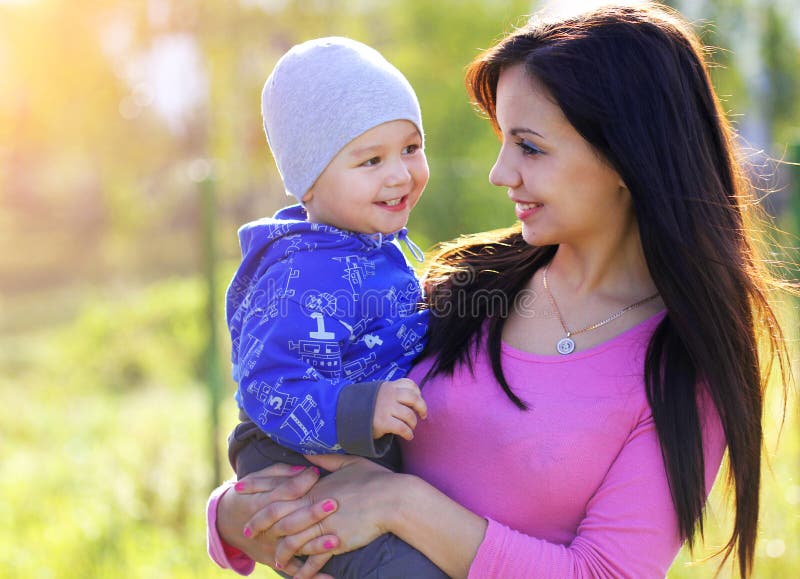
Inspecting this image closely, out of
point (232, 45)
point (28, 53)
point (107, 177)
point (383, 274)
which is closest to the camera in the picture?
point (383, 274)

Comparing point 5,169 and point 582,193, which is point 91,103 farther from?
point 582,193

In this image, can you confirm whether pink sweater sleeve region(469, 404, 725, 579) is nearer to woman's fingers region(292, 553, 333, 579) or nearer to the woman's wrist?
the woman's wrist

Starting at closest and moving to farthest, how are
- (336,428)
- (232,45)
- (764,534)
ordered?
(336,428) → (764,534) → (232,45)

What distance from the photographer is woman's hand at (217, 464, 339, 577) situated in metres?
1.83

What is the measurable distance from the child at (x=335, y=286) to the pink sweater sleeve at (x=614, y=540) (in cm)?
15

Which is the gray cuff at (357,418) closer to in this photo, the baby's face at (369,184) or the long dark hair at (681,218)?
the long dark hair at (681,218)

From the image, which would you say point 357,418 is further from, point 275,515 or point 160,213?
point 160,213

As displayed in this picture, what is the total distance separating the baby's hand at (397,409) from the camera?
5.58 feet

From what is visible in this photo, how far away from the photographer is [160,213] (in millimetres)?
19703

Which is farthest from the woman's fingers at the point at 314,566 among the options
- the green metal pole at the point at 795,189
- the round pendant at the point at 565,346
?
the green metal pole at the point at 795,189

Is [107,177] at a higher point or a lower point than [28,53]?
lower

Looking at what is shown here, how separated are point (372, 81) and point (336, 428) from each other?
0.78 m

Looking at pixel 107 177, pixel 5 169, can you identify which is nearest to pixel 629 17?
pixel 107 177

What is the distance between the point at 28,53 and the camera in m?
15.5
